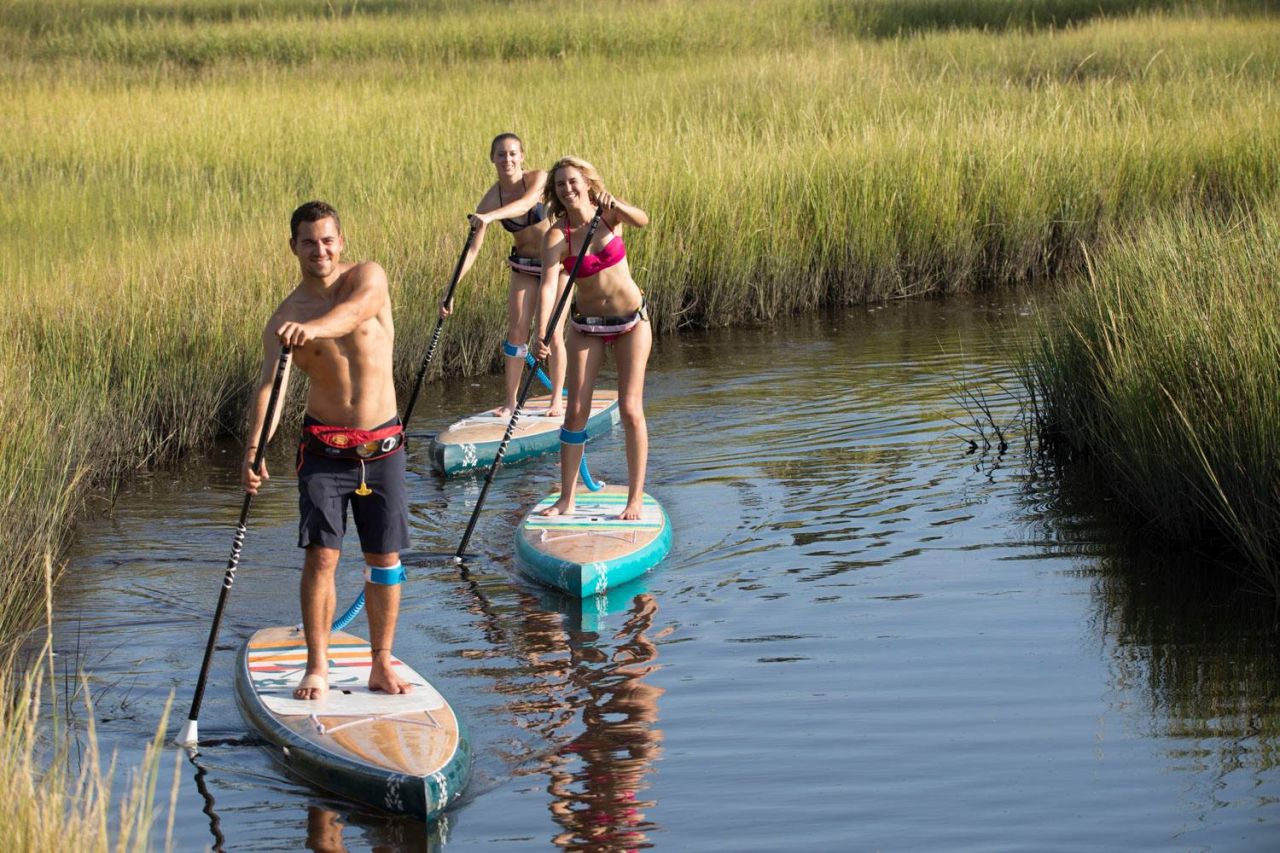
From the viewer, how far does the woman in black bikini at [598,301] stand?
319 inches

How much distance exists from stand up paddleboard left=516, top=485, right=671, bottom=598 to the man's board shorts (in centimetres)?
178

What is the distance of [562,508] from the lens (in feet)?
28.3

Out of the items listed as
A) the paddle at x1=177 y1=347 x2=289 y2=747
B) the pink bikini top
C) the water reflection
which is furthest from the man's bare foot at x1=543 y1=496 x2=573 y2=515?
the paddle at x1=177 y1=347 x2=289 y2=747

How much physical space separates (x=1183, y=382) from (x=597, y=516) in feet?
9.85

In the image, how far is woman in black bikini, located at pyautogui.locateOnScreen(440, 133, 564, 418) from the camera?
32.9 feet

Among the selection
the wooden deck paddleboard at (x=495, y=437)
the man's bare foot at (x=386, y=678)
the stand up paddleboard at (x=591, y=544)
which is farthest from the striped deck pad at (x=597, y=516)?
the man's bare foot at (x=386, y=678)

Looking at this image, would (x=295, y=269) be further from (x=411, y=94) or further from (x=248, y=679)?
(x=411, y=94)

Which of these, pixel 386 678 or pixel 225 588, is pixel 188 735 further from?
pixel 386 678

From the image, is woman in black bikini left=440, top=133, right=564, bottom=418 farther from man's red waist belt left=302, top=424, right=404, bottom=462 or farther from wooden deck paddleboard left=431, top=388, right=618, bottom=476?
man's red waist belt left=302, top=424, right=404, bottom=462

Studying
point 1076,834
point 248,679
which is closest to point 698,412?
point 248,679

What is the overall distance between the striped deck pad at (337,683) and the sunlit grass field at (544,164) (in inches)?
49.3

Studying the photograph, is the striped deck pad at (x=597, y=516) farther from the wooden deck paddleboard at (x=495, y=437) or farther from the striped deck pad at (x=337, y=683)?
the striped deck pad at (x=337, y=683)

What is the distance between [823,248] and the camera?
47.5 feet

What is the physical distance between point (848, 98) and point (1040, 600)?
443 inches
